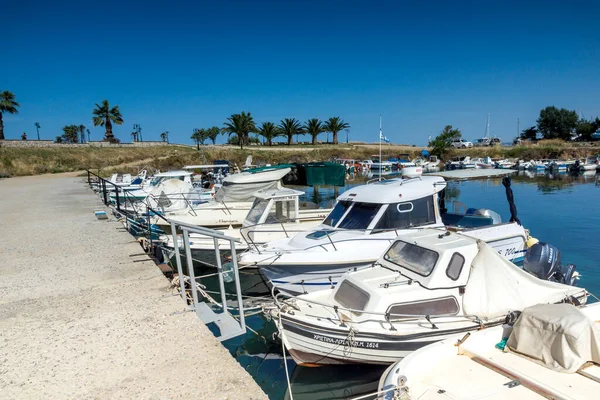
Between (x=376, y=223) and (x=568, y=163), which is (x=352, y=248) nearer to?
(x=376, y=223)

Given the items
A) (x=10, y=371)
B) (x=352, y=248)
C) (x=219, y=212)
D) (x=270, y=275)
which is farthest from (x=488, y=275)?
(x=219, y=212)

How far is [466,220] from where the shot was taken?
40.0ft

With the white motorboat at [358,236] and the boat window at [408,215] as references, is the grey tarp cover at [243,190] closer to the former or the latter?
the white motorboat at [358,236]

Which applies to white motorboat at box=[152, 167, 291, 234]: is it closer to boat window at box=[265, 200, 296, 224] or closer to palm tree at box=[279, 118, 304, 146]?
boat window at box=[265, 200, 296, 224]

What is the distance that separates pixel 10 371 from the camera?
4.18 meters

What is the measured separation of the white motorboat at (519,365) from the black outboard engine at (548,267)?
4.36 meters

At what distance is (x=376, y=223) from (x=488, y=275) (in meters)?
3.41

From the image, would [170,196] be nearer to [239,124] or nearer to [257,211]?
[257,211]

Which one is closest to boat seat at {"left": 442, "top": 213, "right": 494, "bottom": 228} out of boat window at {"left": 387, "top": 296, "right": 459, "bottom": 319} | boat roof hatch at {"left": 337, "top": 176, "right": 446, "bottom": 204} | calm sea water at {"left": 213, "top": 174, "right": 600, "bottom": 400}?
boat roof hatch at {"left": 337, "top": 176, "right": 446, "bottom": 204}

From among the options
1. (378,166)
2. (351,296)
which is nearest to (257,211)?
(351,296)

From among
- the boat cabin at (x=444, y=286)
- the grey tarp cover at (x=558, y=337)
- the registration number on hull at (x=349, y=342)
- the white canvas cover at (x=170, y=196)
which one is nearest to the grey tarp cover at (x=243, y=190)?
the white canvas cover at (x=170, y=196)

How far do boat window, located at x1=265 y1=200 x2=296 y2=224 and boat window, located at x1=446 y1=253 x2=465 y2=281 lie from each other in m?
6.43

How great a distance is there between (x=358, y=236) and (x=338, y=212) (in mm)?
1250

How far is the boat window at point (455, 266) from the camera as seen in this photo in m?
6.53
